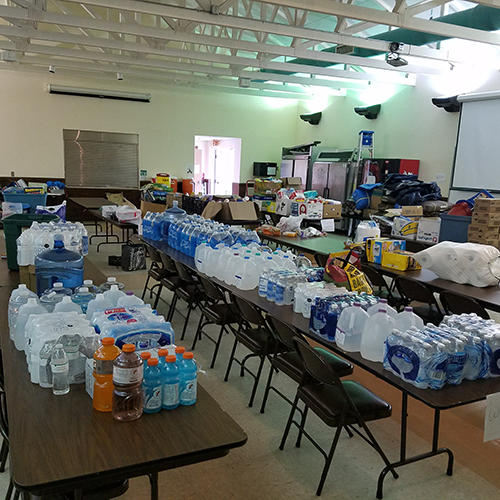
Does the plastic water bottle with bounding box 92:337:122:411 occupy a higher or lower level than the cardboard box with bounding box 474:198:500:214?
lower

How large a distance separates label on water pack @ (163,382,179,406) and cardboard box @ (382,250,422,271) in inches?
128

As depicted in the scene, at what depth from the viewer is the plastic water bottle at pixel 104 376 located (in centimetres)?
168

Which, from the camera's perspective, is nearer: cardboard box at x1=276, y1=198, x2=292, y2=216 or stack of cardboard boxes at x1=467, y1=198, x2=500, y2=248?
stack of cardboard boxes at x1=467, y1=198, x2=500, y2=248

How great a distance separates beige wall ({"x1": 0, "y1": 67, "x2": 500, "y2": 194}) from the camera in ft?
33.1

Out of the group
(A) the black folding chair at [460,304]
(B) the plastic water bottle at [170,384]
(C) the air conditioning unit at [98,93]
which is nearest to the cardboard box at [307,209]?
(A) the black folding chair at [460,304]

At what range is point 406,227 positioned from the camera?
21.1ft

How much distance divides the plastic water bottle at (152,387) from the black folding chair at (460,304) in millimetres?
2670

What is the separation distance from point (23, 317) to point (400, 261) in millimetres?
3460

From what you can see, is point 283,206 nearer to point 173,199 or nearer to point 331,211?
point 331,211

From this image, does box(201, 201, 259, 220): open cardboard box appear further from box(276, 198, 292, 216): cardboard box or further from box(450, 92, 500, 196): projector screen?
box(450, 92, 500, 196): projector screen

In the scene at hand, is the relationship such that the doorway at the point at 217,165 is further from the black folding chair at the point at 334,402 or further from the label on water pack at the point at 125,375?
the label on water pack at the point at 125,375

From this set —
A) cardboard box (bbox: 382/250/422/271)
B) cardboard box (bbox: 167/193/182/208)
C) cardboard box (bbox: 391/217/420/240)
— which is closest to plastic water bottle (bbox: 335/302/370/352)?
cardboard box (bbox: 382/250/422/271)

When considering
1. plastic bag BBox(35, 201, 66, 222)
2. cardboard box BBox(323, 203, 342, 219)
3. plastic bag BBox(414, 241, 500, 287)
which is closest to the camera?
plastic bag BBox(414, 241, 500, 287)

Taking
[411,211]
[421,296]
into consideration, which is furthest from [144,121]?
[421,296]
